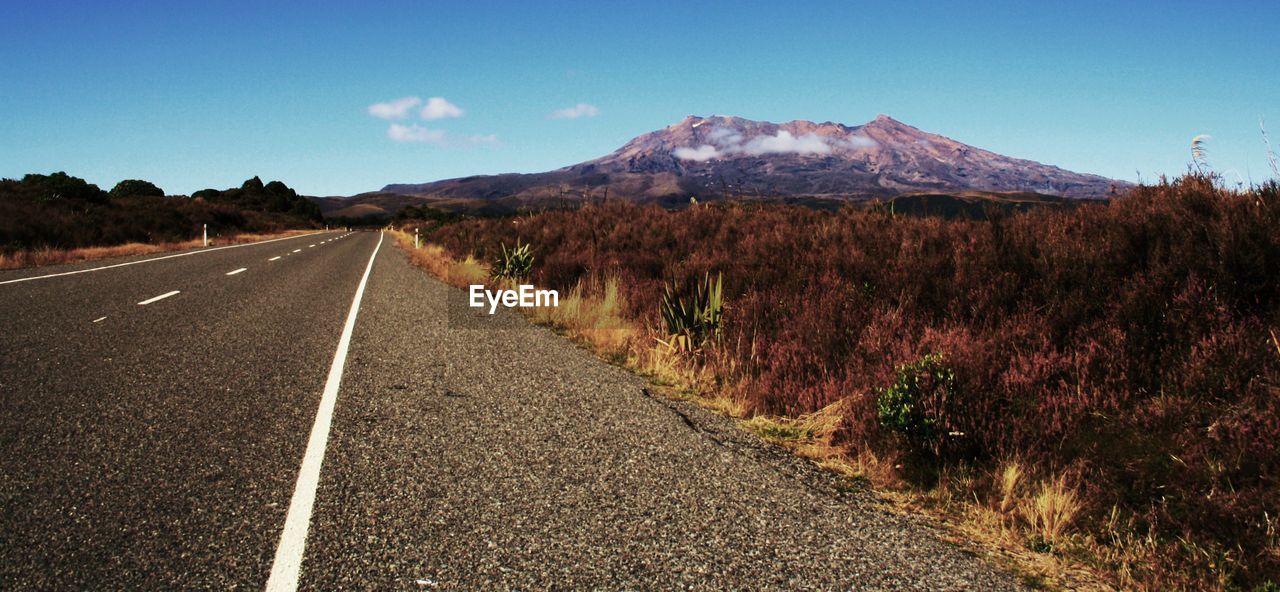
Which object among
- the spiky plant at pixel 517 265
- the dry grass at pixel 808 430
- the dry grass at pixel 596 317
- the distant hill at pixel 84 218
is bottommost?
the dry grass at pixel 808 430

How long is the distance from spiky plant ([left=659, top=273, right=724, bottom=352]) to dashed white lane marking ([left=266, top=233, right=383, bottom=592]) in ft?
11.5

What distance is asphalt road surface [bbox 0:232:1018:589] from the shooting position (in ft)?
10.2

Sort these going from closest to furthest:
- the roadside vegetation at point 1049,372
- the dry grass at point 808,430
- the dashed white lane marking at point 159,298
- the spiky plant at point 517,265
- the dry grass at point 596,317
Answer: the roadside vegetation at point 1049,372
the dry grass at point 808,430
the dry grass at point 596,317
the dashed white lane marking at point 159,298
the spiky plant at point 517,265

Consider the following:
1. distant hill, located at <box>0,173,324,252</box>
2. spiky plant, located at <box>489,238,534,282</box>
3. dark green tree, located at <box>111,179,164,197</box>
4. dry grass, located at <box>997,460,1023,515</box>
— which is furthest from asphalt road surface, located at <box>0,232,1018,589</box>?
dark green tree, located at <box>111,179,164,197</box>

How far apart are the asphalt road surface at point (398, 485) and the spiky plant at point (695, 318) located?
97cm

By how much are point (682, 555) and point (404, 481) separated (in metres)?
1.78

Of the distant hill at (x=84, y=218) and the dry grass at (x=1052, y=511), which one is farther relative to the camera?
the distant hill at (x=84, y=218)

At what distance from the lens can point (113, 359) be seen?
711 cm

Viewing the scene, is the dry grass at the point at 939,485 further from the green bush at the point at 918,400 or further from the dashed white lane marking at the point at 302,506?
the dashed white lane marking at the point at 302,506

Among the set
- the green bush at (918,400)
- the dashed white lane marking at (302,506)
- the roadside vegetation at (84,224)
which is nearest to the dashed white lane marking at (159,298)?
the dashed white lane marking at (302,506)

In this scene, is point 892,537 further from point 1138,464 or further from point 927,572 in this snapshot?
point 1138,464

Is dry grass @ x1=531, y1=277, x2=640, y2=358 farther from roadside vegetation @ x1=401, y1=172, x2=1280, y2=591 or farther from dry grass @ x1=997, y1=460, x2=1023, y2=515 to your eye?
dry grass @ x1=997, y1=460, x2=1023, y2=515

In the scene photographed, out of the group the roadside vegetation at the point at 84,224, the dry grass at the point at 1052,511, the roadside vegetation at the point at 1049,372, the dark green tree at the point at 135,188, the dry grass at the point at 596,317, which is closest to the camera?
the roadside vegetation at the point at 1049,372

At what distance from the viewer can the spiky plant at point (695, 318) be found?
773 centimetres
